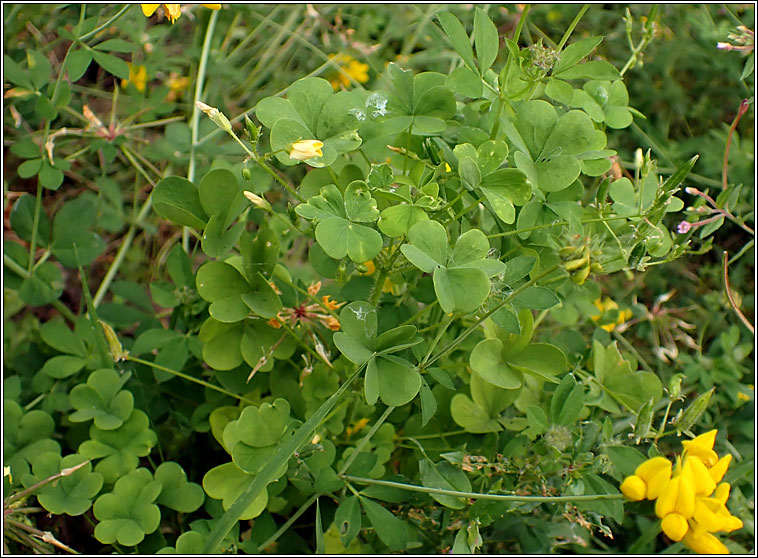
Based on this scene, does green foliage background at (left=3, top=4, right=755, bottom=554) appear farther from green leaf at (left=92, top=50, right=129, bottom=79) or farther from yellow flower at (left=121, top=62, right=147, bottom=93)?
yellow flower at (left=121, top=62, right=147, bottom=93)

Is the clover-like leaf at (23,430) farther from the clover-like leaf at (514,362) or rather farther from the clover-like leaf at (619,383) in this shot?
the clover-like leaf at (619,383)

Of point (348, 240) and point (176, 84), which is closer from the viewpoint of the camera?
point (348, 240)

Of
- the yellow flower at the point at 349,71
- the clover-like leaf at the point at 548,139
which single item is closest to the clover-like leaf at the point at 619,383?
the clover-like leaf at the point at 548,139

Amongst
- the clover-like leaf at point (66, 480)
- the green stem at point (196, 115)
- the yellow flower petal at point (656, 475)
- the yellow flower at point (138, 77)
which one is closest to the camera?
the yellow flower petal at point (656, 475)

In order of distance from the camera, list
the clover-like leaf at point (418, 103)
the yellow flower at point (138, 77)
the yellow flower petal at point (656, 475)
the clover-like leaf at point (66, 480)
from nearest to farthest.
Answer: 1. the yellow flower petal at point (656, 475)
2. the clover-like leaf at point (418, 103)
3. the clover-like leaf at point (66, 480)
4. the yellow flower at point (138, 77)

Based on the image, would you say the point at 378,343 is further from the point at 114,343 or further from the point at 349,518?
the point at 114,343

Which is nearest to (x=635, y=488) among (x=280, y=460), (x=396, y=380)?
(x=396, y=380)
